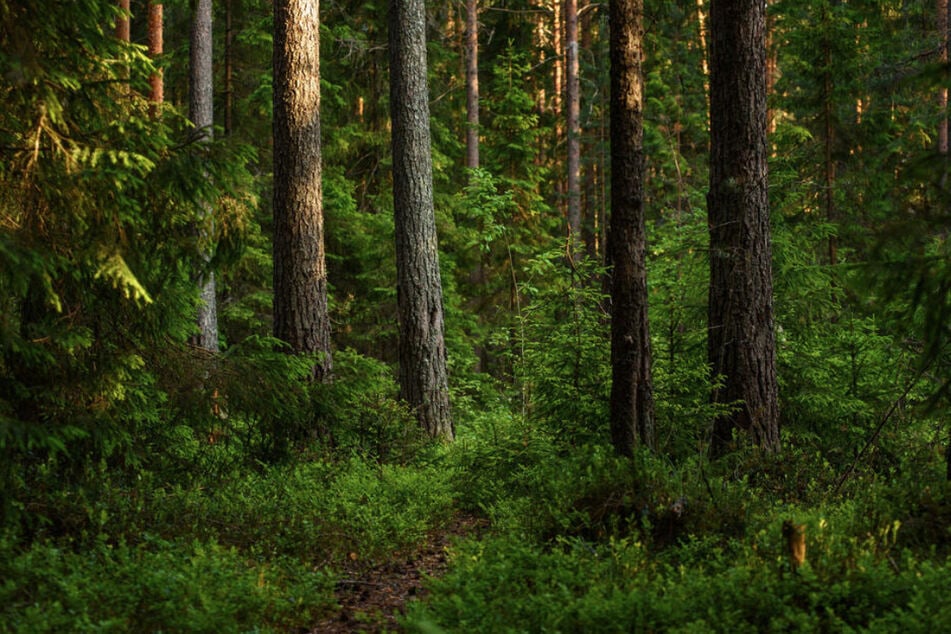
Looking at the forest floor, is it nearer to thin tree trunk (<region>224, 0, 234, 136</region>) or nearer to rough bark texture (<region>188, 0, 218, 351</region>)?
rough bark texture (<region>188, 0, 218, 351</region>)

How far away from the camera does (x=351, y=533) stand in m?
7.35

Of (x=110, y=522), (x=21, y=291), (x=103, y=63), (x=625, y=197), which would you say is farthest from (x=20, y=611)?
(x=625, y=197)

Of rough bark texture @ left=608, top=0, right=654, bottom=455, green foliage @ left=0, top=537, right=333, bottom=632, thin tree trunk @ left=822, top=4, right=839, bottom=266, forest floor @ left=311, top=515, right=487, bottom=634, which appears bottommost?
forest floor @ left=311, top=515, right=487, bottom=634

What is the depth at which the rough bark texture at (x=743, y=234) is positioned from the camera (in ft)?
27.8

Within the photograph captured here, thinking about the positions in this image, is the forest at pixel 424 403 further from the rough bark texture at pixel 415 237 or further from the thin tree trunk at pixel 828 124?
the thin tree trunk at pixel 828 124

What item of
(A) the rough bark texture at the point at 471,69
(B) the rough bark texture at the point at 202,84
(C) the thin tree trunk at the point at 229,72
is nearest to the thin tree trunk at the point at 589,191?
(A) the rough bark texture at the point at 471,69

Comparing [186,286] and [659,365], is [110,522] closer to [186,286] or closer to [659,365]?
[186,286]

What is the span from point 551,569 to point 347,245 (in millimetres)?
15470

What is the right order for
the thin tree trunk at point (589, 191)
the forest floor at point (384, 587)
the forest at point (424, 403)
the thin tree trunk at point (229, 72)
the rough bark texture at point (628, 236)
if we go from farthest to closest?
the thin tree trunk at point (589, 191) → the thin tree trunk at point (229, 72) → the rough bark texture at point (628, 236) → the forest floor at point (384, 587) → the forest at point (424, 403)

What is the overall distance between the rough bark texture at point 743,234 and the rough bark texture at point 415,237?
512cm

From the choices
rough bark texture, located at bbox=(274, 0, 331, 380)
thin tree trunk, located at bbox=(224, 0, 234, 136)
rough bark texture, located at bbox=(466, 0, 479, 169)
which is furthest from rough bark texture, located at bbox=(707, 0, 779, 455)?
rough bark texture, located at bbox=(466, 0, 479, 169)

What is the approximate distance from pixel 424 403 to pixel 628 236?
566 cm

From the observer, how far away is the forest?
15.9ft

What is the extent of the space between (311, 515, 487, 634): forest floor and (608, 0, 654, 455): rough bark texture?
82.3 inches
